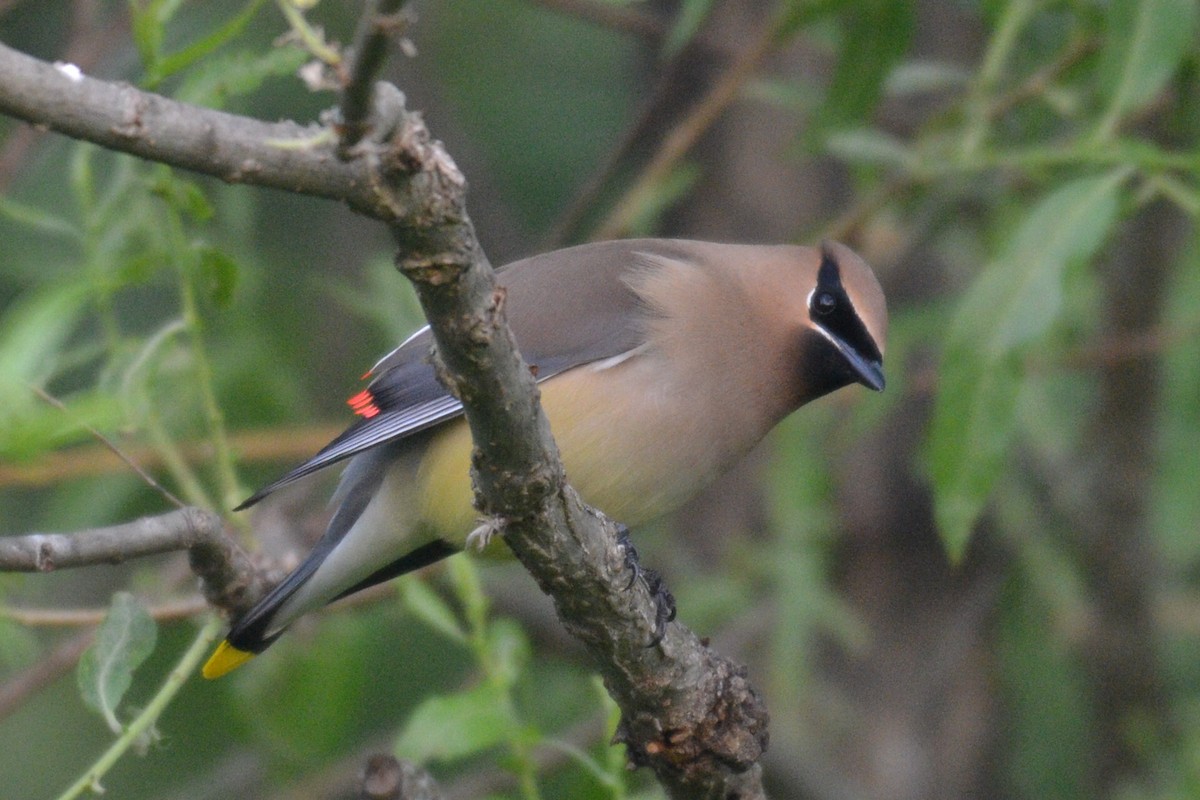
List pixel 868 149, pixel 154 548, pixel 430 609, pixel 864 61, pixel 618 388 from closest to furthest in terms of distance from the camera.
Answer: pixel 154 548 → pixel 430 609 → pixel 618 388 → pixel 864 61 → pixel 868 149

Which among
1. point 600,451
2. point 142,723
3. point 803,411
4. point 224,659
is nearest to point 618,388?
point 600,451

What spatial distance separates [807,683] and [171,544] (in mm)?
3641

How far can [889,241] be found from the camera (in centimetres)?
555

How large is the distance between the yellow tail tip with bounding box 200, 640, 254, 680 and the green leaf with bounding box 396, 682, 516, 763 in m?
0.42

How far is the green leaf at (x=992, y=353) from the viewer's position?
3551 millimetres

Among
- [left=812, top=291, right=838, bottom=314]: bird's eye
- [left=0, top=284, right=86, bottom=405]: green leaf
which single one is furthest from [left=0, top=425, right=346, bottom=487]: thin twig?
[left=812, top=291, right=838, bottom=314]: bird's eye

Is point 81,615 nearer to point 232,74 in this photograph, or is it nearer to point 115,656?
point 115,656

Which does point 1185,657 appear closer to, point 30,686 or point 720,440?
point 720,440

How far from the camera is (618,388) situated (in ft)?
11.5

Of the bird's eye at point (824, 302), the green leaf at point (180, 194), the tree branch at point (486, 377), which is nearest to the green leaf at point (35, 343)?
the green leaf at point (180, 194)

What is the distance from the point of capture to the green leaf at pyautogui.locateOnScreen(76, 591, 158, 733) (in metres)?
2.53

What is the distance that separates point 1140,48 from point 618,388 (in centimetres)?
145

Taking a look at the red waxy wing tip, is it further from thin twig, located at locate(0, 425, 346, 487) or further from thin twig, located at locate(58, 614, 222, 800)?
thin twig, located at locate(0, 425, 346, 487)

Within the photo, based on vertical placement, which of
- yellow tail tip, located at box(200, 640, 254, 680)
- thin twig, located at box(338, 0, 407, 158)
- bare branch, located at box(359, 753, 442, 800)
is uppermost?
thin twig, located at box(338, 0, 407, 158)
